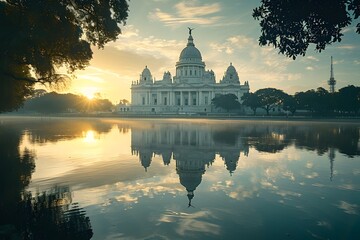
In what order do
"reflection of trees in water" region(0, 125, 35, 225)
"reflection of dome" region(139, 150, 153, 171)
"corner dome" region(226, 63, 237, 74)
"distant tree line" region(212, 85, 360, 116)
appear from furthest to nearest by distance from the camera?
1. "corner dome" region(226, 63, 237, 74)
2. "distant tree line" region(212, 85, 360, 116)
3. "reflection of dome" region(139, 150, 153, 171)
4. "reflection of trees in water" region(0, 125, 35, 225)

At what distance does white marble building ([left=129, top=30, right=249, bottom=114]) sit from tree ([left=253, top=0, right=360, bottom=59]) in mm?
119162

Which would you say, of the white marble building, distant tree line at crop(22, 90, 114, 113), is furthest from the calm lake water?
the white marble building

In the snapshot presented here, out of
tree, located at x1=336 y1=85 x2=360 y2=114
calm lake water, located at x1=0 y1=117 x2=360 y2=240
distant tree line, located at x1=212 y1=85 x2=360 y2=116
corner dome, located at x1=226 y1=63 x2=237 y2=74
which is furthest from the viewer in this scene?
corner dome, located at x1=226 y1=63 x2=237 y2=74

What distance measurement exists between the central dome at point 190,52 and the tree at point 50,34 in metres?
129

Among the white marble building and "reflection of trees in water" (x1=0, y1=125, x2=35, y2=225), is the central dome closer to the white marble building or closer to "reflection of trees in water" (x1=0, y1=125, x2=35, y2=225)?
the white marble building

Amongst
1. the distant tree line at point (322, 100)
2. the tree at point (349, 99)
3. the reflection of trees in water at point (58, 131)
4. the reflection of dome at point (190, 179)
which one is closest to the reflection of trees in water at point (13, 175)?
the reflection of dome at point (190, 179)

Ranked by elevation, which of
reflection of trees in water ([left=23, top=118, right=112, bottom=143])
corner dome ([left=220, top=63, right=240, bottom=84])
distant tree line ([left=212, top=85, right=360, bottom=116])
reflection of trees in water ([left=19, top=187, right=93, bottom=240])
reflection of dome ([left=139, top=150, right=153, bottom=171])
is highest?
corner dome ([left=220, top=63, right=240, bottom=84])

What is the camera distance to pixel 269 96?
104812 millimetres

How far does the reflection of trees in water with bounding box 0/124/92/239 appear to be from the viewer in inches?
286

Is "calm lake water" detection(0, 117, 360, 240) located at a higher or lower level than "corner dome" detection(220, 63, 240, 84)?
lower

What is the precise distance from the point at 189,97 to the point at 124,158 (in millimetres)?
124807

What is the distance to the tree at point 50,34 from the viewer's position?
15265mm

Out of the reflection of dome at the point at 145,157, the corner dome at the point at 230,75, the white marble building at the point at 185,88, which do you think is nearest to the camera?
the reflection of dome at the point at 145,157

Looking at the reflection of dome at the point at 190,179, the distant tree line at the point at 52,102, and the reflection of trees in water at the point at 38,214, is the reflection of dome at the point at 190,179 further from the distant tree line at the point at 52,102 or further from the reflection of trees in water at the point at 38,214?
the distant tree line at the point at 52,102
